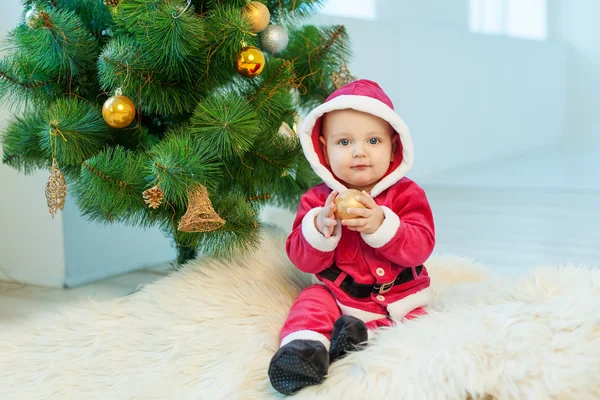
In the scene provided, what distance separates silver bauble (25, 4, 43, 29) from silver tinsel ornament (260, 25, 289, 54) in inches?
17.4

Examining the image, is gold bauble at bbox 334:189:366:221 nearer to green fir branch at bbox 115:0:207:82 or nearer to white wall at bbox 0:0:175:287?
green fir branch at bbox 115:0:207:82

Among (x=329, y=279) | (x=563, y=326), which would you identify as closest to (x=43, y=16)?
(x=329, y=279)

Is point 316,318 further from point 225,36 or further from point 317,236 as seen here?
point 225,36

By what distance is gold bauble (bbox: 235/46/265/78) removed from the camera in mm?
1261

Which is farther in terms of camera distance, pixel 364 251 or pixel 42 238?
pixel 42 238

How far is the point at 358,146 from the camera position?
108 centimetres

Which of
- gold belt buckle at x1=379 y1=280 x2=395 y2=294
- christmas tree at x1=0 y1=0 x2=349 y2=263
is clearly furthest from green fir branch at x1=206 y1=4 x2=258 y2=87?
gold belt buckle at x1=379 y1=280 x2=395 y2=294

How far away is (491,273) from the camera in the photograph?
1.51m

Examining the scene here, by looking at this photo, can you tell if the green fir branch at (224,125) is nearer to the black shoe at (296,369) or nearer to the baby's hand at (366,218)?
the baby's hand at (366,218)

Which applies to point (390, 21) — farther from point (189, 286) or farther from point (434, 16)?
point (189, 286)

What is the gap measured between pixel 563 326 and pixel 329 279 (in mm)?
401

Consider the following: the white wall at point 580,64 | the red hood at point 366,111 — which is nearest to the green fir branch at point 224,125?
the red hood at point 366,111

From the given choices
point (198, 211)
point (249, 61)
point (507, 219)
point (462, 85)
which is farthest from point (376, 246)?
point (462, 85)

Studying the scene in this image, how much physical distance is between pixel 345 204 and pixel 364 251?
5.6 inches
